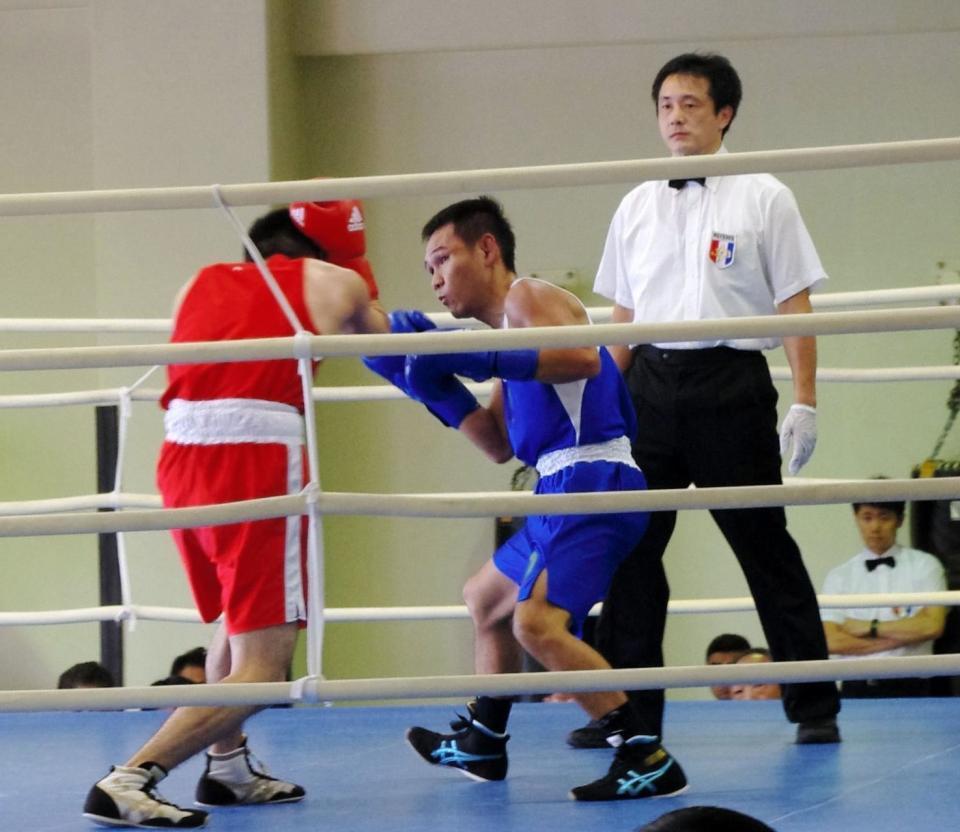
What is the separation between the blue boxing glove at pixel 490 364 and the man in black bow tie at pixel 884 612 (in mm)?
2665

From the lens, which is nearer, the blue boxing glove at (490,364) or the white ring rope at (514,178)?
the white ring rope at (514,178)

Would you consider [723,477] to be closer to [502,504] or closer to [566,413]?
[566,413]

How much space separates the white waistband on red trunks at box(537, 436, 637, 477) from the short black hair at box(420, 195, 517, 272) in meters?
0.36

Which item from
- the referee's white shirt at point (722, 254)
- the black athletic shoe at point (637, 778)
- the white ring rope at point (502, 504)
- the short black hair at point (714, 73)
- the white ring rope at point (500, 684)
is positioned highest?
the short black hair at point (714, 73)

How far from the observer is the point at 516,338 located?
2172 mm

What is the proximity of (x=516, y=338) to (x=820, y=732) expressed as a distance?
4.23 feet

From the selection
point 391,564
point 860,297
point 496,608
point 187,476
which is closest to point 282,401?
point 187,476

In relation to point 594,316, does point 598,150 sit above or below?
above

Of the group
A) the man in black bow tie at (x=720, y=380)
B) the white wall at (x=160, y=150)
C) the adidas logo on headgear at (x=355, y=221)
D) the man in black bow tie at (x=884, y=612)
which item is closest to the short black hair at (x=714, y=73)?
the man in black bow tie at (x=720, y=380)

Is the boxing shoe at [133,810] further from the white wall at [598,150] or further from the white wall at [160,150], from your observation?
the white wall at [598,150]

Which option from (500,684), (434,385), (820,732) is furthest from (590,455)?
(820,732)

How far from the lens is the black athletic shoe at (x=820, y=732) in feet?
9.96

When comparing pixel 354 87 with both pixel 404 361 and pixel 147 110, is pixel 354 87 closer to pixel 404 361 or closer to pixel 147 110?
pixel 147 110

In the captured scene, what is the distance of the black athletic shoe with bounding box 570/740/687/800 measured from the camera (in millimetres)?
2588
